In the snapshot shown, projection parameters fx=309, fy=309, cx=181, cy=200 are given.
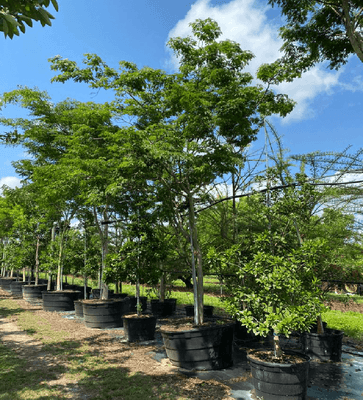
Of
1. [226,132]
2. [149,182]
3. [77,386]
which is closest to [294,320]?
[77,386]

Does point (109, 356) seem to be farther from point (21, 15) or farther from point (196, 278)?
point (21, 15)

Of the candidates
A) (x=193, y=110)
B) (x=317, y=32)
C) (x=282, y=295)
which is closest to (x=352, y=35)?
(x=317, y=32)

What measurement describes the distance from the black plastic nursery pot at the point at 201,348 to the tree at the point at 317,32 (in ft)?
17.7

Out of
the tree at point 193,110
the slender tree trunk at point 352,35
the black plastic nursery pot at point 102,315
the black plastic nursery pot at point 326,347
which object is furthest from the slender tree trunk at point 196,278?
the slender tree trunk at point 352,35

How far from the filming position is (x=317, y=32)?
5.82 m

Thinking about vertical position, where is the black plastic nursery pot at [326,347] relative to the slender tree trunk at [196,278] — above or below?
below

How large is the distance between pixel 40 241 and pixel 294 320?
536 inches

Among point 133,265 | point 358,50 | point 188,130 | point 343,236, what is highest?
point 358,50

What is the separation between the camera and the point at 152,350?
6.05m

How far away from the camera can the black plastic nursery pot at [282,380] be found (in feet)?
11.6

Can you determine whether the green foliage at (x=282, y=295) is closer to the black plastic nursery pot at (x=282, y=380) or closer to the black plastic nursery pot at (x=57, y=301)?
the black plastic nursery pot at (x=282, y=380)

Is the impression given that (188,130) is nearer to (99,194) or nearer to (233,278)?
(99,194)

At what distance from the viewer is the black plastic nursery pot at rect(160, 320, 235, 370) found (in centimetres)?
488

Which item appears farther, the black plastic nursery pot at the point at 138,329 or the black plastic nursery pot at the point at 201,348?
the black plastic nursery pot at the point at 138,329
